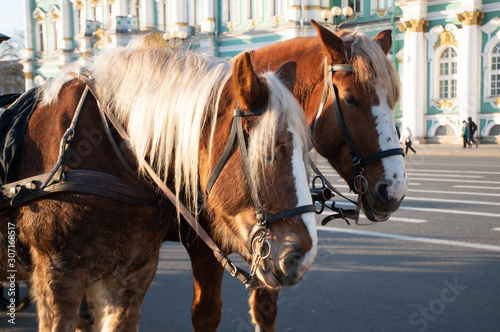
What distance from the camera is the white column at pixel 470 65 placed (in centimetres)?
2455

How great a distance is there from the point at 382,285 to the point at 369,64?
9.27 feet

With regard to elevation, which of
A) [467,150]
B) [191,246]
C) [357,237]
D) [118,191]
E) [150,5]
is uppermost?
[150,5]

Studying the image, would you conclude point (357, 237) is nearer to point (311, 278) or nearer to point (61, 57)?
point (311, 278)

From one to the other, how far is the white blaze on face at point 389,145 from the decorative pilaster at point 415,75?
25.0 meters

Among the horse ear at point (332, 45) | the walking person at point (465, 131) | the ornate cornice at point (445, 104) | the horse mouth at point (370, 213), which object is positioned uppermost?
the horse ear at point (332, 45)

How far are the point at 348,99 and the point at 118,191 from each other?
129 centimetres

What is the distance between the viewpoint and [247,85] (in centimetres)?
195

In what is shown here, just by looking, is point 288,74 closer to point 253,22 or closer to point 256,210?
point 256,210

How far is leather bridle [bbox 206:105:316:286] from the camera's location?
1913mm

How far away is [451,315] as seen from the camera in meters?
4.27

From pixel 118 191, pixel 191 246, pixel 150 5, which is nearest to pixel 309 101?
pixel 191 246

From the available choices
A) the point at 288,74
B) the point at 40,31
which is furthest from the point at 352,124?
the point at 40,31

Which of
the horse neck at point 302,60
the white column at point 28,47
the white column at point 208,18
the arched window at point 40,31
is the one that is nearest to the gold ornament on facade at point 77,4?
the arched window at point 40,31

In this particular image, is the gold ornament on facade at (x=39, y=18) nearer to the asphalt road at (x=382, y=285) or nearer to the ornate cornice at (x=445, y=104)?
the ornate cornice at (x=445, y=104)
